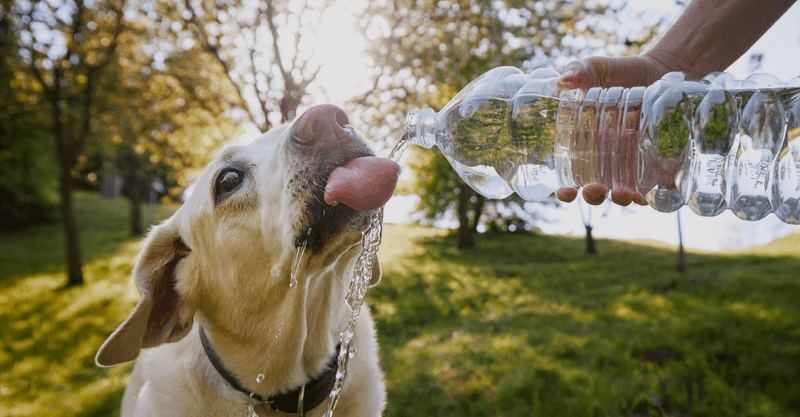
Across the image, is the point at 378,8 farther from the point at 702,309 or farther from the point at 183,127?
the point at 702,309

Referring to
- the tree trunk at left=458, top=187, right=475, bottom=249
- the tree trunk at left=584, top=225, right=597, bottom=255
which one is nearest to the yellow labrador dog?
the tree trunk at left=458, top=187, right=475, bottom=249

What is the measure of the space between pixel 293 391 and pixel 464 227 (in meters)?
9.69

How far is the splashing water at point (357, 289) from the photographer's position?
6.23ft

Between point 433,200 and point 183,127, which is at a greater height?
point 183,127

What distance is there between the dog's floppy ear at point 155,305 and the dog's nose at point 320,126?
105 cm

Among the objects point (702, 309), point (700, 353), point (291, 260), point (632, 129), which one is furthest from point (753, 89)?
point (702, 309)

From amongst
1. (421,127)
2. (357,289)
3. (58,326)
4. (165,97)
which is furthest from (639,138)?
(58,326)

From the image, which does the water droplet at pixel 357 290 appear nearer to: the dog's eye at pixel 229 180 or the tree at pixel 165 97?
the dog's eye at pixel 229 180

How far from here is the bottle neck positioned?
7.34 feet

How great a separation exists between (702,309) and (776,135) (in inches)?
224

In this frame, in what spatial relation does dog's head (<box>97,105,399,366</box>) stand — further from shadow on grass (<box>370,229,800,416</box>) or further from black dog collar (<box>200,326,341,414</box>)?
shadow on grass (<box>370,229,800,416</box>)

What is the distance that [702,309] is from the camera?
621 centimetres

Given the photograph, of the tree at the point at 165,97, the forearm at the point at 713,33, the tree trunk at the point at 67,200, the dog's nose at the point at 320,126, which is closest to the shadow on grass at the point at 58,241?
the tree trunk at the point at 67,200

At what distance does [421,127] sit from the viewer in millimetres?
2270
